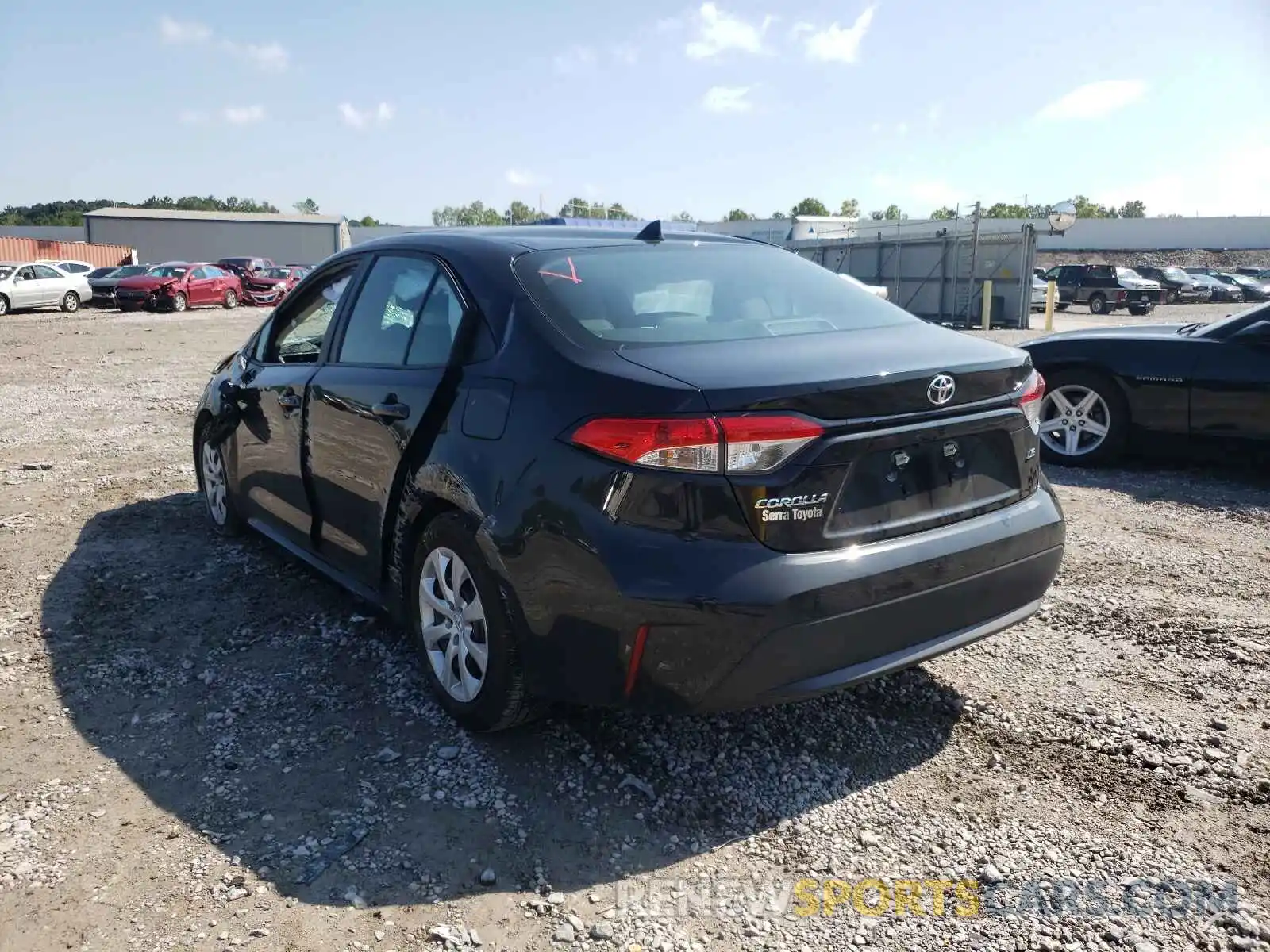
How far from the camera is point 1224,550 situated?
528 cm

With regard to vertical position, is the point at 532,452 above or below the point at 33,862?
above

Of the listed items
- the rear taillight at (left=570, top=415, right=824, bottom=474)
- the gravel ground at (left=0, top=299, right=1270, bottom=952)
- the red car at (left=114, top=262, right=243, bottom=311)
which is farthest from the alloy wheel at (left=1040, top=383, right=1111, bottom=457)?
the red car at (left=114, top=262, right=243, bottom=311)

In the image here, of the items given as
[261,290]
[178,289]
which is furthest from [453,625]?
[261,290]

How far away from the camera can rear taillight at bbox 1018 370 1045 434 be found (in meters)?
3.24

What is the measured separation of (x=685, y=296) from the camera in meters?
3.44

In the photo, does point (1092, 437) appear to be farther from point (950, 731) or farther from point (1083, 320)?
point (1083, 320)

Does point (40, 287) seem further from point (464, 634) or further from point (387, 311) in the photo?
point (464, 634)

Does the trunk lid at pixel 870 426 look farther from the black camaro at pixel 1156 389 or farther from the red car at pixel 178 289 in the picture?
the red car at pixel 178 289

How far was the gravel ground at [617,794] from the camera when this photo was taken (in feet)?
8.19

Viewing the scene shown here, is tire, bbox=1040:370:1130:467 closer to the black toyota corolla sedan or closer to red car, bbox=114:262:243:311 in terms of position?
the black toyota corolla sedan

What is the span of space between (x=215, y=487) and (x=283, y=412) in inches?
56.6

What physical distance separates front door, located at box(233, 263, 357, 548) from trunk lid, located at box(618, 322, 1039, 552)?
1995mm

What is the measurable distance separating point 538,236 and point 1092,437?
5170 millimetres

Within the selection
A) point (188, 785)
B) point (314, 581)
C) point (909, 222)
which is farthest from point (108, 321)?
point (188, 785)
